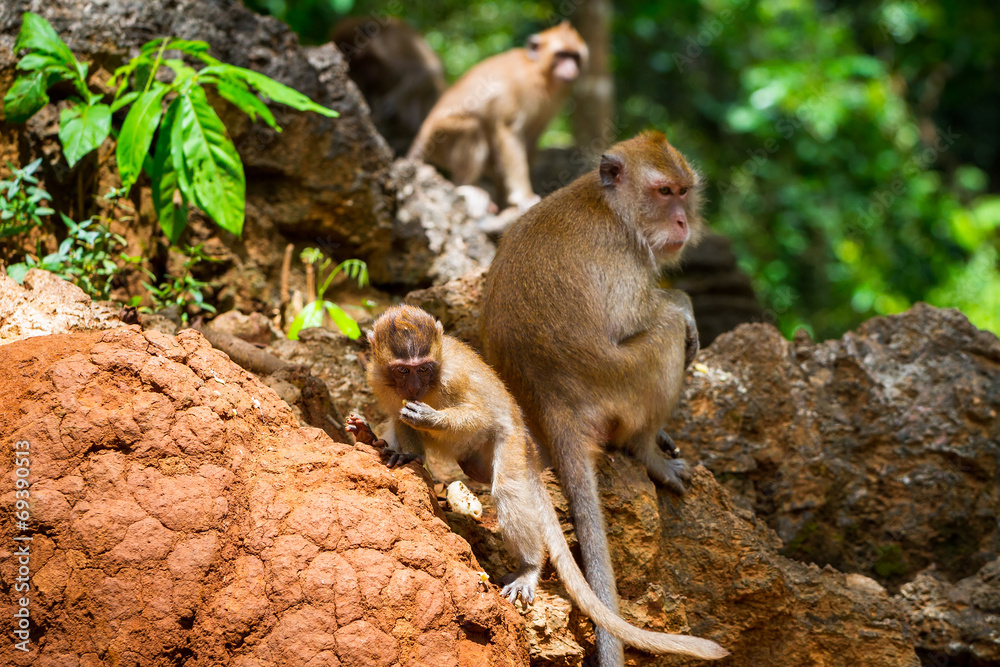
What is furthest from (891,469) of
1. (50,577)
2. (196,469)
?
(50,577)

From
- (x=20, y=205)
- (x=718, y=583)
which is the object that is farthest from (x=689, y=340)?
(x=20, y=205)

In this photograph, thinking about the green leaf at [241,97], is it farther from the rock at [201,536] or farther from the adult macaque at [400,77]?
the adult macaque at [400,77]

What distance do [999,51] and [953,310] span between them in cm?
1449

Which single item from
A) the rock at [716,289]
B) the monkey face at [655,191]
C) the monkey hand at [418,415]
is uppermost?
the monkey face at [655,191]

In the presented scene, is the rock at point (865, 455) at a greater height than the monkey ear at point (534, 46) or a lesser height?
lesser

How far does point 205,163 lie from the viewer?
5.54 metres

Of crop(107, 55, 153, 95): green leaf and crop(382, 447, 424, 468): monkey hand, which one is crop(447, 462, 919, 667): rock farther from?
crop(107, 55, 153, 95): green leaf

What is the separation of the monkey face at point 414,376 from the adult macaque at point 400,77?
34.9ft

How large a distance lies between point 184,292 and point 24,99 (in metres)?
1.50

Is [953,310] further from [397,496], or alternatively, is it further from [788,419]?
[397,496]

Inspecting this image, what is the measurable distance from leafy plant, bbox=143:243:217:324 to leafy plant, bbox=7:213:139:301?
0.25 m

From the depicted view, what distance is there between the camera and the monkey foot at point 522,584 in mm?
4070

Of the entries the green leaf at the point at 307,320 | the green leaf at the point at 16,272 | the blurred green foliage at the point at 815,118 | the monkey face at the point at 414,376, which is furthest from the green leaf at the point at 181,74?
the blurred green foliage at the point at 815,118

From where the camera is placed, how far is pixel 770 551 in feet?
16.3
